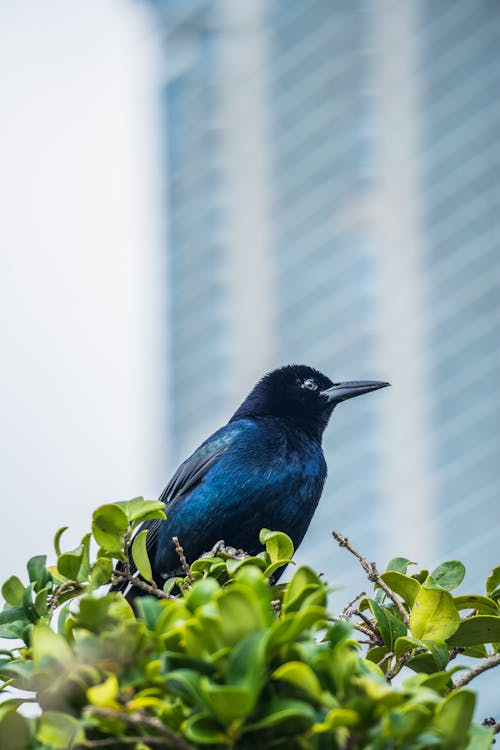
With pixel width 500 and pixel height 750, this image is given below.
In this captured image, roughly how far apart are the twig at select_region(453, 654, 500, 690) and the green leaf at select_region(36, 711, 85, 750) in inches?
36.5

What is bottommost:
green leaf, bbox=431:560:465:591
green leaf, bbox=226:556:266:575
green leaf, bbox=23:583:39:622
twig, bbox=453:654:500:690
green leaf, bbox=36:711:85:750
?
twig, bbox=453:654:500:690

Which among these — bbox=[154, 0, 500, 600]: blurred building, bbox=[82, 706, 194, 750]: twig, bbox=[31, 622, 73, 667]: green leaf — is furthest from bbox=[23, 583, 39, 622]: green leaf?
bbox=[154, 0, 500, 600]: blurred building

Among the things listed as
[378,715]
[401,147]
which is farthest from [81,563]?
[401,147]

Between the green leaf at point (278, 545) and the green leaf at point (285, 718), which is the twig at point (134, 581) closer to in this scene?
the green leaf at point (278, 545)

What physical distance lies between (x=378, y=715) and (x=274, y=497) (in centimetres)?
295

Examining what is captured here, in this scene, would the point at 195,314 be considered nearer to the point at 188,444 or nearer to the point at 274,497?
the point at 188,444

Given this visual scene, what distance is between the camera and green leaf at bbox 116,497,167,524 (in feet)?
10.4

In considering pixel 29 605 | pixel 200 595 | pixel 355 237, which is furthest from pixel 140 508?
pixel 355 237

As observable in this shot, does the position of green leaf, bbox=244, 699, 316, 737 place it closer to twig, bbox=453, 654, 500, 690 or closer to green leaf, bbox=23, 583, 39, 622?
twig, bbox=453, 654, 500, 690

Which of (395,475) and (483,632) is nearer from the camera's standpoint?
(483,632)

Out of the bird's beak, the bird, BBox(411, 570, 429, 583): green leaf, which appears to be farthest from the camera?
the bird's beak

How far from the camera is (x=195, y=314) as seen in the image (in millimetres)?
53812

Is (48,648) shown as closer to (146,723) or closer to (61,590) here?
(146,723)

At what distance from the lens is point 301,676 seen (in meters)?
2.25
